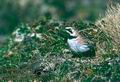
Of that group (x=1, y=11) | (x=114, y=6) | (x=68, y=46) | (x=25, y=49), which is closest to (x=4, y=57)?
(x=25, y=49)

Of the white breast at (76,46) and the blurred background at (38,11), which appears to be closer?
the white breast at (76,46)

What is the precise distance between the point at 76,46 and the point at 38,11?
1549 centimetres

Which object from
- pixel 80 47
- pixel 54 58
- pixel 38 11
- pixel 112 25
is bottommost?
pixel 54 58

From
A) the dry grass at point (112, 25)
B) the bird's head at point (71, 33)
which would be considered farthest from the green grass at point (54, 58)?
the bird's head at point (71, 33)

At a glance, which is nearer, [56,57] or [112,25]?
[112,25]

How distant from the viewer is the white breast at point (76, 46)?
1123cm

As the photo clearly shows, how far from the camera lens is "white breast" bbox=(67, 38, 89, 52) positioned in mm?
11227

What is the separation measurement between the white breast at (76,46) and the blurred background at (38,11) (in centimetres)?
1443

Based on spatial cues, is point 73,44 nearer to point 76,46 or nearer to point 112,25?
point 76,46

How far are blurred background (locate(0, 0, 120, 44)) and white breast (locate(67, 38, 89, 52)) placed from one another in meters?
14.4

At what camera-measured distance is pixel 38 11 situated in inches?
1048

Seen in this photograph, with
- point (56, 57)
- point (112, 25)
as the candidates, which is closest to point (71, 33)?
point (56, 57)

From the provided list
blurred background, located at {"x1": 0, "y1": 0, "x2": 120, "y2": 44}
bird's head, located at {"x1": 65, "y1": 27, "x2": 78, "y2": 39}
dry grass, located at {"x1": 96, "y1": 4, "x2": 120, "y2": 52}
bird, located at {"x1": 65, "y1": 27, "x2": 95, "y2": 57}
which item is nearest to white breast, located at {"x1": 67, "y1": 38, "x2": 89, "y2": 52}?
bird, located at {"x1": 65, "y1": 27, "x2": 95, "y2": 57}

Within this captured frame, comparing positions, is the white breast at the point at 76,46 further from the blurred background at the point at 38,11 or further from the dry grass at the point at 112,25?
the blurred background at the point at 38,11
